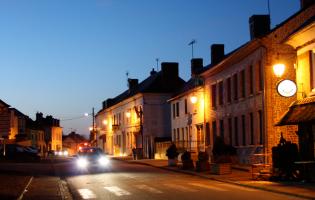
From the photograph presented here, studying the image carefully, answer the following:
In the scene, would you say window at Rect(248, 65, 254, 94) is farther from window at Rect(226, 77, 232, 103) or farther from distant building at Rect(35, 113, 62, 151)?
distant building at Rect(35, 113, 62, 151)

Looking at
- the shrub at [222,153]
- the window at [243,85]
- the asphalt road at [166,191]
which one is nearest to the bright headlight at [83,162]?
the window at [243,85]

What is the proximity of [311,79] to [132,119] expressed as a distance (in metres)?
48.9

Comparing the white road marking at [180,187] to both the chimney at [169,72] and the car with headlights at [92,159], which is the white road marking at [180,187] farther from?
the chimney at [169,72]

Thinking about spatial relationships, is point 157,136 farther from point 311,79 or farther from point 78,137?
point 78,137

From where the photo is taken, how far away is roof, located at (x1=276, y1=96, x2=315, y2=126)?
917 inches

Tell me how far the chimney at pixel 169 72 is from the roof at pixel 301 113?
43.0 metres

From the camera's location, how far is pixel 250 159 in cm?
3778

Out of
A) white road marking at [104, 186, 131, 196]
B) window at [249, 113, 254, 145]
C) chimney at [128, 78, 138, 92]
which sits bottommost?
white road marking at [104, 186, 131, 196]

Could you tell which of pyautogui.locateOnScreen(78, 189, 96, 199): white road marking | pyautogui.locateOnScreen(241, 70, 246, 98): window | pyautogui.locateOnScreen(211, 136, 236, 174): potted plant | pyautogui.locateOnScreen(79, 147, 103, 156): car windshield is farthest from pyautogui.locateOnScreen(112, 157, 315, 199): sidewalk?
pyautogui.locateOnScreen(79, 147, 103, 156): car windshield

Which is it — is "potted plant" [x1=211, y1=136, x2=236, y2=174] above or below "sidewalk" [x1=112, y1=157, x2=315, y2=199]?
above

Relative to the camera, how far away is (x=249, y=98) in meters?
37.8

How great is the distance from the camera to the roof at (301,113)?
76.4 feet

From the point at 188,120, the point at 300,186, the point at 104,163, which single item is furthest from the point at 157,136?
the point at 300,186

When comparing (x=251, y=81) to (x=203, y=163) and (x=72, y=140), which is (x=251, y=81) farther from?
(x=72, y=140)
